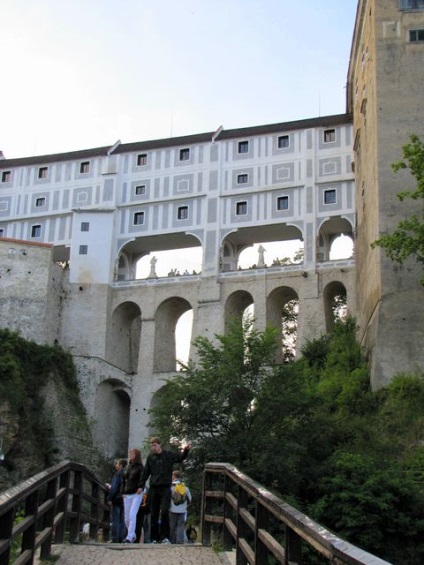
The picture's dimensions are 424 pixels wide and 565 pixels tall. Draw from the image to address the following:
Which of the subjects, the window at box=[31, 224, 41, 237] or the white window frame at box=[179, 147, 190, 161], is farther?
the window at box=[31, 224, 41, 237]

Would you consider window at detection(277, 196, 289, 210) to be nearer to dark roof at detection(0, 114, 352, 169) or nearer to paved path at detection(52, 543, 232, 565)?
dark roof at detection(0, 114, 352, 169)

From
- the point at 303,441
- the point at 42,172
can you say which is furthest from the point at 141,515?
the point at 42,172

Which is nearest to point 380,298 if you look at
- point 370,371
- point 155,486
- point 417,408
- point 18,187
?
point 370,371

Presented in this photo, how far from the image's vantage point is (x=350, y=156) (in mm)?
46188

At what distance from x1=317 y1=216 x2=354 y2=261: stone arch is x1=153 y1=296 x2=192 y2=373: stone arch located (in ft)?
31.2

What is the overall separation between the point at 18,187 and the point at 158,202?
36.6ft

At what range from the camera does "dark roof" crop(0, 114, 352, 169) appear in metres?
47.6

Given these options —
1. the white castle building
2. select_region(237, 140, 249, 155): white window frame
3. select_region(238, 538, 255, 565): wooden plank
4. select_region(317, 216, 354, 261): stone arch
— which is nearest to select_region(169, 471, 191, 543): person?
select_region(238, 538, 255, 565): wooden plank

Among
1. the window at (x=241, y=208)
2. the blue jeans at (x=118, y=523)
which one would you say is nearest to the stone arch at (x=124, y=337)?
the window at (x=241, y=208)

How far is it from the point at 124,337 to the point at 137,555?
4110 cm

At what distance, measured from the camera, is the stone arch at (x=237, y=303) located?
46.2 meters

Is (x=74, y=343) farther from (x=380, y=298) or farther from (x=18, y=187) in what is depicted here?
(x=380, y=298)

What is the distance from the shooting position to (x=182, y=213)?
49.3m

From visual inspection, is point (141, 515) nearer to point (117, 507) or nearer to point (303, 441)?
point (117, 507)
